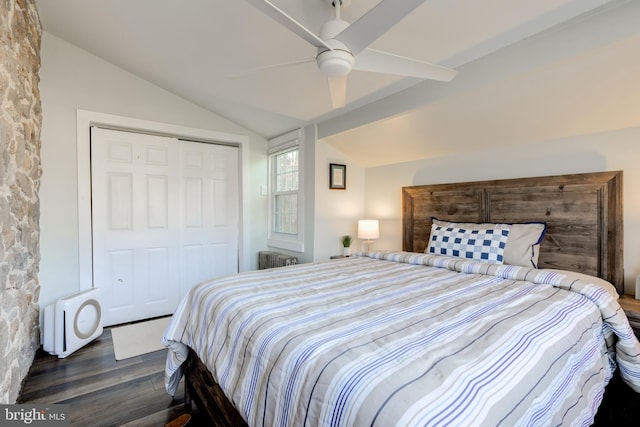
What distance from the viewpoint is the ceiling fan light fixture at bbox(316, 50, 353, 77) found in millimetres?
1360

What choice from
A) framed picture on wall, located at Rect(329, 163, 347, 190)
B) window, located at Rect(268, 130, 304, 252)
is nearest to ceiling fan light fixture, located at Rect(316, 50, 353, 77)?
framed picture on wall, located at Rect(329, 163, 347, 190)

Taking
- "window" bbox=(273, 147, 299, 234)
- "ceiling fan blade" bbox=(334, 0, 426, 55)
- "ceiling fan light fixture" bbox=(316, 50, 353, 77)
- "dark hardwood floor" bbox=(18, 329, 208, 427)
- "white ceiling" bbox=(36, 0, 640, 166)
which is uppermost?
"white ceiling" bbox=(36, 0, 640, 166)

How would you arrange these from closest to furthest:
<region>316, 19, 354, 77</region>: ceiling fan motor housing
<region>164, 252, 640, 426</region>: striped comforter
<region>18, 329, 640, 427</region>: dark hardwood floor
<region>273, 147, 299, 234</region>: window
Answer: <region>164, 252, 640, 426</region>: striped comforter < <region>316, 19, 354, 77</region>: ceiling fan motor housing < <region>18, 329, 640, 427</region>: dark hardwood floor < <region>273, 147, 299, 234</region>: window

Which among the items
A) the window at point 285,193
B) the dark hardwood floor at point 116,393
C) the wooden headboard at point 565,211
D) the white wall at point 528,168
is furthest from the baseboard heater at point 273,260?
the wooden headboard at point 565,211

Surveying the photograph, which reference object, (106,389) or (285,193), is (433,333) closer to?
(106,389)

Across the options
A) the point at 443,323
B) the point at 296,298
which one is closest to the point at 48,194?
the point at 296,298

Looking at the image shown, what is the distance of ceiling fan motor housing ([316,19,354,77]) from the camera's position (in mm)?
1355

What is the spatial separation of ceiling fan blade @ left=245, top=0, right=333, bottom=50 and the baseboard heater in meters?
2.52

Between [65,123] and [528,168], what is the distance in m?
4.25

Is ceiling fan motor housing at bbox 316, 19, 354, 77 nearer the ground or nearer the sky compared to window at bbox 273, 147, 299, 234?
nearer the sky

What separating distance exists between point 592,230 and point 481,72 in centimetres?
139

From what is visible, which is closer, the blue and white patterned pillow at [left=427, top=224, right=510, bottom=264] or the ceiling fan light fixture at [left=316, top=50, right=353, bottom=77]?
the ceiling fan light fixture at [left=316, top=50, right=353, bottom=77]

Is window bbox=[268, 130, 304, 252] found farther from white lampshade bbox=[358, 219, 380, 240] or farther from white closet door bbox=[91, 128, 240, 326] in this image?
white lampshade bbox=[358, 219, 380, 240]

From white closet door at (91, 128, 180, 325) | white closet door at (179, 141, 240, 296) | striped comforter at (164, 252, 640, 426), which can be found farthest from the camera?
white closet door at (179, 141, 240, 296)
